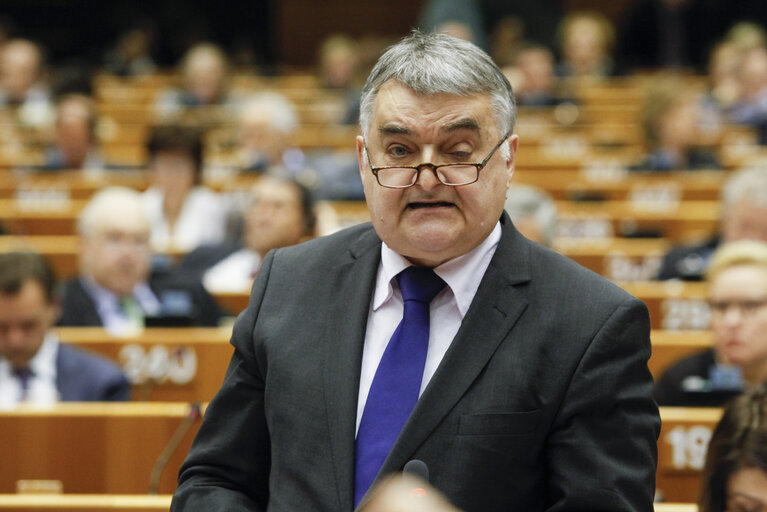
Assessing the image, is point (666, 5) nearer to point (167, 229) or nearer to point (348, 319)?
point (167, 229)

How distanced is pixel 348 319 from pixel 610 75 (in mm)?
9648

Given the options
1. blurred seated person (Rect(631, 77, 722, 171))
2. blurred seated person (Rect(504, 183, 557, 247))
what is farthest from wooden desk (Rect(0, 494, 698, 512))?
blurred seated person (Rect(631, 77, 722, 171))

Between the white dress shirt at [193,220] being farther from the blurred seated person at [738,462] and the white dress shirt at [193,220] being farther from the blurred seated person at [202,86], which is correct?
the blurred seated person at [738,462]

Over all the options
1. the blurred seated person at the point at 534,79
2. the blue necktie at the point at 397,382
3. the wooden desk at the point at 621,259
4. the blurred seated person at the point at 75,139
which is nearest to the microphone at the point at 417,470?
the blue necktie at the point at 397,382

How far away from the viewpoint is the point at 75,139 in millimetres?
7379

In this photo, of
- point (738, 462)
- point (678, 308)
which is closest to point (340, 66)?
point (678, 308)

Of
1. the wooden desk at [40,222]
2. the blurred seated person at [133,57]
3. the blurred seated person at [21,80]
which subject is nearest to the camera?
the wooden desk at [40,222]

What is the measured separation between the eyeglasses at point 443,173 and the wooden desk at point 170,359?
210 centimetres

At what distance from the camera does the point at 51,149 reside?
7820 millimetres

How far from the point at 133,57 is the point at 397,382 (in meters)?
Answer: 11.4

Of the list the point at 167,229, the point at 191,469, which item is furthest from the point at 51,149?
the point at 191,469

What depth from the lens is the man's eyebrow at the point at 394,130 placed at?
1592 millimetres

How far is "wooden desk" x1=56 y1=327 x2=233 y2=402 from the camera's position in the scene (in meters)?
3.66

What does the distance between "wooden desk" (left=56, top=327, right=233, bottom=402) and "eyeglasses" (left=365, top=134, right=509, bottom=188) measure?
6.89ft
